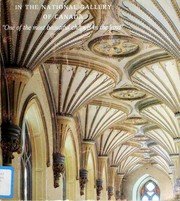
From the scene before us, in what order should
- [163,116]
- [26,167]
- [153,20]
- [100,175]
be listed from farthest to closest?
1. [100,175]
2. [163,116]
3. [26,167]
4. [153,20]

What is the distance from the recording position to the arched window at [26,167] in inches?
663

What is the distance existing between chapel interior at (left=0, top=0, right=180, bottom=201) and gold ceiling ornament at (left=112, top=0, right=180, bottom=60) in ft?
0.09

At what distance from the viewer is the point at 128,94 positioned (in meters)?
22.8

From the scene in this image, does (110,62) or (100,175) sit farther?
(100,175)

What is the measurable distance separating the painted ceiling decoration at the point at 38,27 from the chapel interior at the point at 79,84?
25 millimetres

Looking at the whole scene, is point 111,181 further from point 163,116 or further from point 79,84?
point 79,84

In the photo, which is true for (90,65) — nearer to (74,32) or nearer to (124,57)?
(124,57)

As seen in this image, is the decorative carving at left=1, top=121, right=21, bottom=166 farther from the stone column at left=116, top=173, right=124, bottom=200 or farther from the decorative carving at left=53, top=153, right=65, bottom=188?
the stone column at left=116, top=173, right=124, bottom=200

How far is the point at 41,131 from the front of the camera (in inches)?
708

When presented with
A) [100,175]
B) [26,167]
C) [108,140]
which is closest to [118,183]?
[100,175]

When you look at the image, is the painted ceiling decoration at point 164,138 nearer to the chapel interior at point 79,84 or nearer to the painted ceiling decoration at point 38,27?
the chapel interior at point 79,84

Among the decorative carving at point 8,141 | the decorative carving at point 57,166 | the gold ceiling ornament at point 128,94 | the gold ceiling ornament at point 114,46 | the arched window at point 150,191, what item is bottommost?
the decorative carving at point 8,141

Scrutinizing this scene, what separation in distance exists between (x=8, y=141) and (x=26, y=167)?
5147 mm

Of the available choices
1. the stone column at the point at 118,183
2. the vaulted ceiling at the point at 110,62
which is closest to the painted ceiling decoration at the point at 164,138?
the vaulted ceiling at the point at 110,62
